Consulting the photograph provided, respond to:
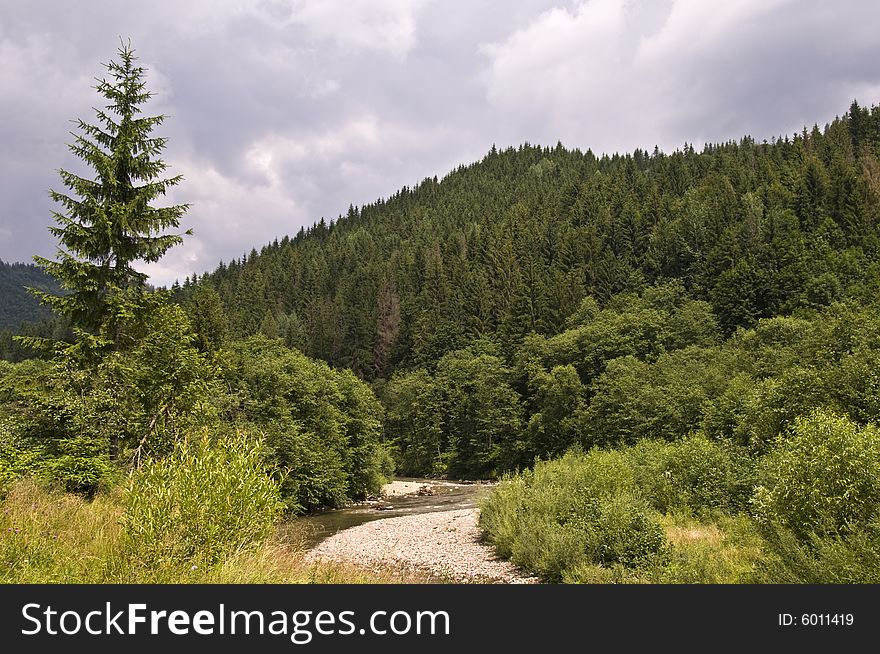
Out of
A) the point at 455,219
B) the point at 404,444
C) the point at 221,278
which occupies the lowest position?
the point at 404,444

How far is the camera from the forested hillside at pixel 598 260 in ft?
274

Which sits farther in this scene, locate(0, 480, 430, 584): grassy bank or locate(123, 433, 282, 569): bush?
locate(123, 433, 282, 569): bush

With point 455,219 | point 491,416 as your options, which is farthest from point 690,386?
point 455,219

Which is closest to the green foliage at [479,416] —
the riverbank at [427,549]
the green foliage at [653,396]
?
the green foliage at [653,396]

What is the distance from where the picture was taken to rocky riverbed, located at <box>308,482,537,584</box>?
21.4 metres

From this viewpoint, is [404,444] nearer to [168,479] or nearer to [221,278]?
[168,479]

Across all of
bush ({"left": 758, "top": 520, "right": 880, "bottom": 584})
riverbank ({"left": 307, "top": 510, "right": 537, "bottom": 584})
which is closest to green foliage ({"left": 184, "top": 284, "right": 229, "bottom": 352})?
riverbank ({"left": 307, "top": 510, "right": 537, "bottom": 584})

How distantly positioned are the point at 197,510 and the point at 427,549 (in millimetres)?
20227

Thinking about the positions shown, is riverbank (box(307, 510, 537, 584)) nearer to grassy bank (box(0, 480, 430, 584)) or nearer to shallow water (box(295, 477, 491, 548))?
shallow water (box(295, 477, 491, 548))

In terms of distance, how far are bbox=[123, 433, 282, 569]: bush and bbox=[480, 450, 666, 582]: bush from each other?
12.8 m

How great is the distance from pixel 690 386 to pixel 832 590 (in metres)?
45.2

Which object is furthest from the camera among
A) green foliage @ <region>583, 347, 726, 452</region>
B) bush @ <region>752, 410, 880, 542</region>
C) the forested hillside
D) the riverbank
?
the forested hillside

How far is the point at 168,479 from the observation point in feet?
27.6

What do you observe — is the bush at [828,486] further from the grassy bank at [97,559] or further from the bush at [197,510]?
the bush at [197,510]
